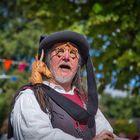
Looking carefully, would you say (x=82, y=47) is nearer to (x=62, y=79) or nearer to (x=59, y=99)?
(x=62, y=79)

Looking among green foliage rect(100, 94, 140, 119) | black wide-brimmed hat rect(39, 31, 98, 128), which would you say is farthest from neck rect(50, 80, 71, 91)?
green foliage rect(100, 94, 140, 119)

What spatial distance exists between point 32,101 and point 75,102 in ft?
0.99

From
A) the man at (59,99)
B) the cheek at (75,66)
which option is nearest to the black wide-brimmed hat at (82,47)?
the man at (59,99)

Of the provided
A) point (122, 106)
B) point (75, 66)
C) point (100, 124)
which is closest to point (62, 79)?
point (75, 66)

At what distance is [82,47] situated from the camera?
11.5ft

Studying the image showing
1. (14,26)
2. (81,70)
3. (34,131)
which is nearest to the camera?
(34,131)

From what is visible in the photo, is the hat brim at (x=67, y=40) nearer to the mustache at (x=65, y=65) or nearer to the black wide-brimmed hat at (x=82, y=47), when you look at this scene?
the black wide-brimmed hat at (x=82, y=47)

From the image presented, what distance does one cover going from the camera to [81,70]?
356 centimetres

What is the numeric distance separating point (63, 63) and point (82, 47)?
204mm

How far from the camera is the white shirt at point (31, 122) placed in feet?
9.95

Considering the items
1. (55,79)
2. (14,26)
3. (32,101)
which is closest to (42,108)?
(32,101)

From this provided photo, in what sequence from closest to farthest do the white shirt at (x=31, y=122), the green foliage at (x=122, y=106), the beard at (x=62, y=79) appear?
1. the white shirt at (x=31, y=122)
2. the beard at (x=62, y=79)
3. the green foliage at (x=122, y=106)

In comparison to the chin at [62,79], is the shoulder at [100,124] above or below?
below

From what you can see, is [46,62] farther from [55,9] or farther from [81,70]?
[55,9]
